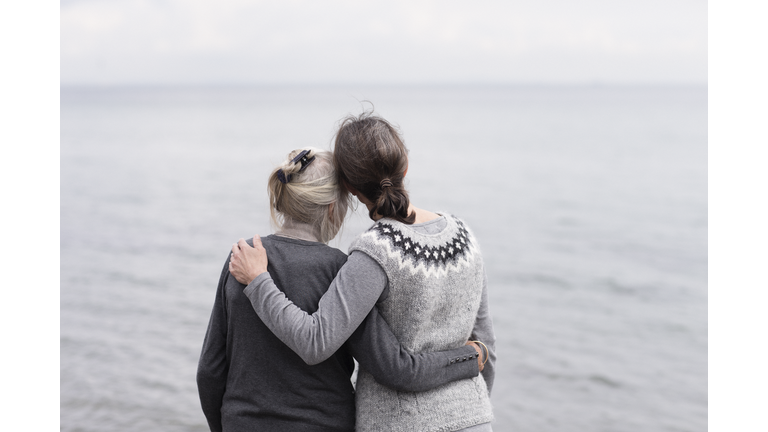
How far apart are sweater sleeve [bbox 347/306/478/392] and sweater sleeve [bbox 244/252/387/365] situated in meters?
0.06

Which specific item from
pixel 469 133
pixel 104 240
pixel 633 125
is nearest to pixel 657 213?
pixel 104 240

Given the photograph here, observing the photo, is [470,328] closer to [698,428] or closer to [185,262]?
[698,428]

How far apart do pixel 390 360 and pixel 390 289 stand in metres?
Result: 0.16

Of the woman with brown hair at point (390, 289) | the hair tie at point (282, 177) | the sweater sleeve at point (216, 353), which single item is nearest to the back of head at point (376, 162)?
the woman with brown hair at point (390, 289)

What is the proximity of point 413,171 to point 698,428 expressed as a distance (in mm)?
13086

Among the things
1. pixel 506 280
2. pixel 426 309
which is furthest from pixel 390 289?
pixel 506 280

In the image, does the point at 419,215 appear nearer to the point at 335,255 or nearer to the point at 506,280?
the point at 335,255

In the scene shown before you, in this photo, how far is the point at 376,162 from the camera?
1484 mm

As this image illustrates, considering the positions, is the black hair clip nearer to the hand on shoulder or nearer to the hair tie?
the hair tie

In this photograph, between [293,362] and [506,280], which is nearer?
[293,362]

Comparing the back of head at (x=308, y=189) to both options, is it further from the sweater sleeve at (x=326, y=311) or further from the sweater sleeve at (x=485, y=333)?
the sweater sleeve at (x=485, y=333)

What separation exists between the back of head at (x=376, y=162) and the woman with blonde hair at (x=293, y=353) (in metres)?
0.08

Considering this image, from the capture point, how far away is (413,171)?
671 inches

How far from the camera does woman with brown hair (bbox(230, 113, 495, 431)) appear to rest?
1.43 metres
